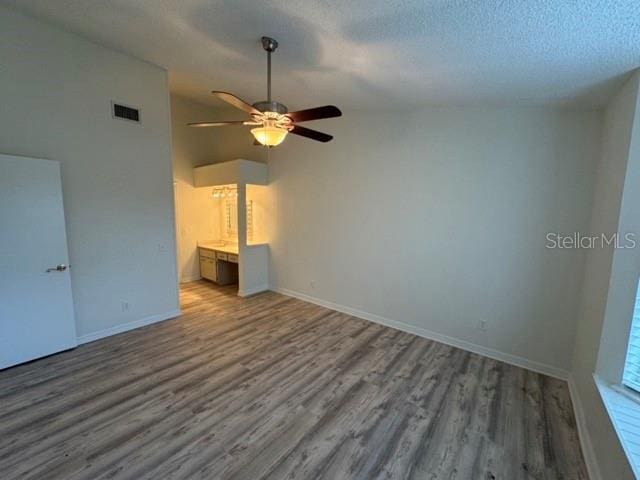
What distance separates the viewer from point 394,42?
210 centimetres

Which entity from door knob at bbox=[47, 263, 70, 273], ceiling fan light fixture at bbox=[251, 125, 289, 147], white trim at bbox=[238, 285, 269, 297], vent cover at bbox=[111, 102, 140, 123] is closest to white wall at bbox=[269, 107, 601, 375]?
white trim at bbox=[238, 285, 269, 297]

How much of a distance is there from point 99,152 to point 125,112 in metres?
0.61

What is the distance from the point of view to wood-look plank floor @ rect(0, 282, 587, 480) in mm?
1807

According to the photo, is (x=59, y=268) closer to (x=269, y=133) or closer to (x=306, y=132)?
(x=269, y=133)

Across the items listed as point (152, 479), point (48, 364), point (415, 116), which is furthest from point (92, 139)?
point (415, 116)

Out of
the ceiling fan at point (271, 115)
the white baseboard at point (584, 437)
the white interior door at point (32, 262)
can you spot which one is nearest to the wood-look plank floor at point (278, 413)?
the white baseboard at point (584, 437)

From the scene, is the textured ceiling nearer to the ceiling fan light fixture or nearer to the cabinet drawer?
the ceiling fan light fixture

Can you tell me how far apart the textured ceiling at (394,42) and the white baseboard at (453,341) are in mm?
2639

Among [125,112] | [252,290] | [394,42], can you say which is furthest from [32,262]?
[394,42]

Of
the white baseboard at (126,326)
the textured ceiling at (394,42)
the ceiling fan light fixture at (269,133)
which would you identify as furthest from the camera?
the white baseboard at (126,326)

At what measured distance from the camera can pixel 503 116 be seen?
3010mm

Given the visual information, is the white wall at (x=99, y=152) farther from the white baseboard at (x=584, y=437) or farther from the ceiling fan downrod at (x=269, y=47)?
the white baseboard at (x=584, y=437)

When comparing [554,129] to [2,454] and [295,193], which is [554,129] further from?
[2,454]

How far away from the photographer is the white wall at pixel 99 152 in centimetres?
273
